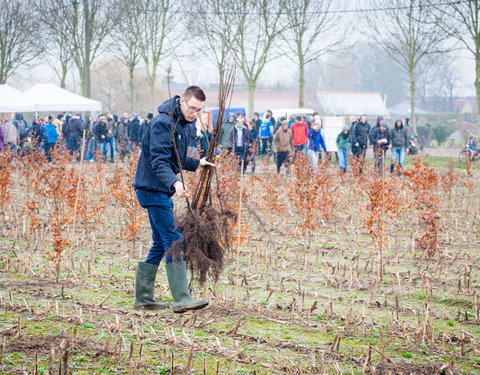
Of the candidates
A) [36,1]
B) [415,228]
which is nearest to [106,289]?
[415,228]

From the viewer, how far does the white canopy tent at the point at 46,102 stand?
25297 millimetres

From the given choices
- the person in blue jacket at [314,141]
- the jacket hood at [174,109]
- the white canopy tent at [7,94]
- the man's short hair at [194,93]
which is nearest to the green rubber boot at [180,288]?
the jacket hood at [174,109]

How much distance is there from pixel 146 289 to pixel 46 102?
67.2 ft

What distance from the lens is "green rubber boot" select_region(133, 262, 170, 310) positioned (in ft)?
20.1

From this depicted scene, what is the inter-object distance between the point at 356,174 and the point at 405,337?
29.2ft

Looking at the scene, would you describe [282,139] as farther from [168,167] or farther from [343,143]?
[168,167]

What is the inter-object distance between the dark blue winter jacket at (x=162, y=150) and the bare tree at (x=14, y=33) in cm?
3295

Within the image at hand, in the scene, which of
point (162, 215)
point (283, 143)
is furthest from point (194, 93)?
point (283, 143)

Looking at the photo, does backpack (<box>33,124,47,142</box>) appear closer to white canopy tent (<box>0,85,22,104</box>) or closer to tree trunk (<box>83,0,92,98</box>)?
white canopy tent (<box>0,85,22,104</box>)

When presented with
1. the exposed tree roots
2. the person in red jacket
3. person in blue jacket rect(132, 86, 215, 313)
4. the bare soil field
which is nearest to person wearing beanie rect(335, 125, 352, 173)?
the person in red jacket

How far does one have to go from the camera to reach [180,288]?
5.94 m

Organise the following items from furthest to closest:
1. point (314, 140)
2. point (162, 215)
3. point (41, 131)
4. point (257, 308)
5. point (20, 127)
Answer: point (20, 127)
point (41, 131)
point (314, 140)
point (257, 308)
point (162, 215)

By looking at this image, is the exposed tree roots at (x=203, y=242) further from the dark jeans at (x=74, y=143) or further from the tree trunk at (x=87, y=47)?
the tree trunk at (x=87, y=47)

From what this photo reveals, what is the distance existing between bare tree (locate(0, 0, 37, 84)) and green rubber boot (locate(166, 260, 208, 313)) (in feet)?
109
